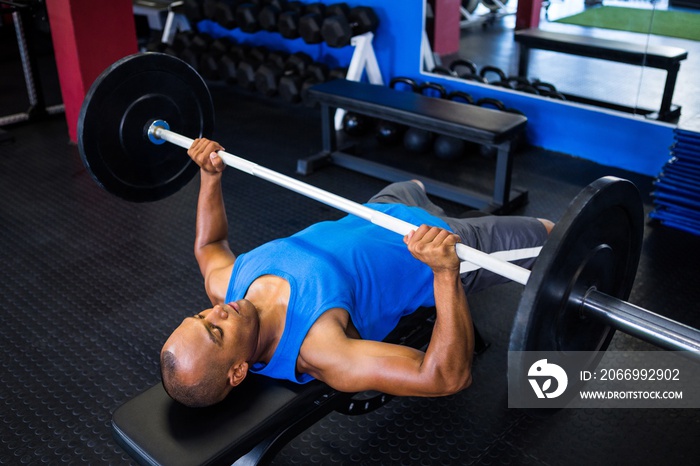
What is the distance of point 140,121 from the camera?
7.22 ft

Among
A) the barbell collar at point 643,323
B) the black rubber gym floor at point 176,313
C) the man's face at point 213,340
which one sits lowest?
the black rubber gym floor at point 176,313

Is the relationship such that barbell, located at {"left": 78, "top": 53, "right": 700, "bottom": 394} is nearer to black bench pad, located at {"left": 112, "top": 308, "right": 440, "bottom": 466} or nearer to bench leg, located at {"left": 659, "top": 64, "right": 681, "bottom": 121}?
black bench pad, located at {"left": 112, "top": 308, "right": 440, "bottom": 466}

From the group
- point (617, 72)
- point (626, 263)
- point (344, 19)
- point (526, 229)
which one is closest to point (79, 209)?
point (344, 19)

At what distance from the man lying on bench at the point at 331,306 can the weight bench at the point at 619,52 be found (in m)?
1.76

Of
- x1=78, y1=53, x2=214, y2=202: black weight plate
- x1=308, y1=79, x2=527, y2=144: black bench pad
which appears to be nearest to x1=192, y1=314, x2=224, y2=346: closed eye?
x1=78, y1=53, x2=214, y2=202: black weight plate

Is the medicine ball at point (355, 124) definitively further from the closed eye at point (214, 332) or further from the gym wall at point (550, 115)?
the closed eye at point (214, 332)

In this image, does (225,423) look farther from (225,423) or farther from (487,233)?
(487,233)

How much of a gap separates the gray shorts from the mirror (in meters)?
1.71

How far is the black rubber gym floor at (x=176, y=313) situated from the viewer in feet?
6.02

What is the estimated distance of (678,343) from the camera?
123 centimetres

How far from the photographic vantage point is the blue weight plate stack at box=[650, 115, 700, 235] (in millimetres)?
2846

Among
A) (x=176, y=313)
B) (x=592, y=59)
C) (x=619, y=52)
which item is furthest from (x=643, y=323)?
(x=592, y=59)

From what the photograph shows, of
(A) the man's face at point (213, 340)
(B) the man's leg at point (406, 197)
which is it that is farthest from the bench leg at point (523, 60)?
(A) the man's face at point (213, 340)

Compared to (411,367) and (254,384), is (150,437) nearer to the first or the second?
(254,384)
